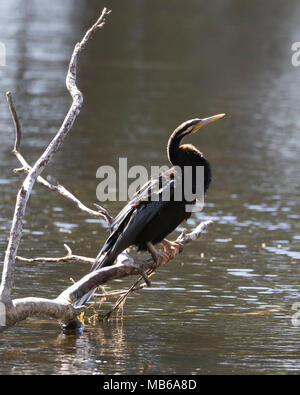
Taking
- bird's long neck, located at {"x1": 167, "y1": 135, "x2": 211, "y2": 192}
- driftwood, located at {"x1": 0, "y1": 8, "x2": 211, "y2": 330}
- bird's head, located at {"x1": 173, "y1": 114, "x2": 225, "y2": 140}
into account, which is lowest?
driftwood, located at {"x1": 0, "y1": 8, "x2": 211, "y2": 330}

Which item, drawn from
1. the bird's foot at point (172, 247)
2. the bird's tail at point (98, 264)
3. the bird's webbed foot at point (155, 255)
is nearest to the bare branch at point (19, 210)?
the bird's tail at point (98, 264)

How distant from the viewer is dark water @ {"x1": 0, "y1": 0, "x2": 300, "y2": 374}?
8031 mm

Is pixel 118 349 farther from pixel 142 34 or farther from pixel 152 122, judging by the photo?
pixel 142 34

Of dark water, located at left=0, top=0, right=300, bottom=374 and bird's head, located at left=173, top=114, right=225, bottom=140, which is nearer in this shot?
dark water, located at left=0, top=0, right=300, bottom=374

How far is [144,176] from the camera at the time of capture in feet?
50.7

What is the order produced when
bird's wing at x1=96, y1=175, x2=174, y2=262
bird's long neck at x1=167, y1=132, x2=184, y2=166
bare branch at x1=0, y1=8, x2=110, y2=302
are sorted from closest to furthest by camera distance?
1. bare branch at x1=0, y1=8, x2=110, y2=302
2. bird's wing at x1=96, y1=175, x2=174, y2=262
3. bird's long neck at x1=167, y1=132, x2=184, y2=166

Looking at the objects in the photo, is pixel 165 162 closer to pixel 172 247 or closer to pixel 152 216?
pixel 172 247

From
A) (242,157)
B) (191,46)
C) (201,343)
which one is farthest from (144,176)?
(191,46)

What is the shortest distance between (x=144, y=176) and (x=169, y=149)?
271 inches

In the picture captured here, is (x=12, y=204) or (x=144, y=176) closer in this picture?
(x=12, y=204)

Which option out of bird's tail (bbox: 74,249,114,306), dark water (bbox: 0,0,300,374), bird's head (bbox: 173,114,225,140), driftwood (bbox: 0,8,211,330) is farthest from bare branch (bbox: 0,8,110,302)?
bird's head (bbox: 173,114,225,140)

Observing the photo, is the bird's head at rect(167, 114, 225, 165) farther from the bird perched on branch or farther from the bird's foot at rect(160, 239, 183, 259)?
the bird's foot at rect(160, 239, 183, 259)

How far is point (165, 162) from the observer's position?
16078 mm

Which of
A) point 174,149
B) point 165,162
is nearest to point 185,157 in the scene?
point 174,149
